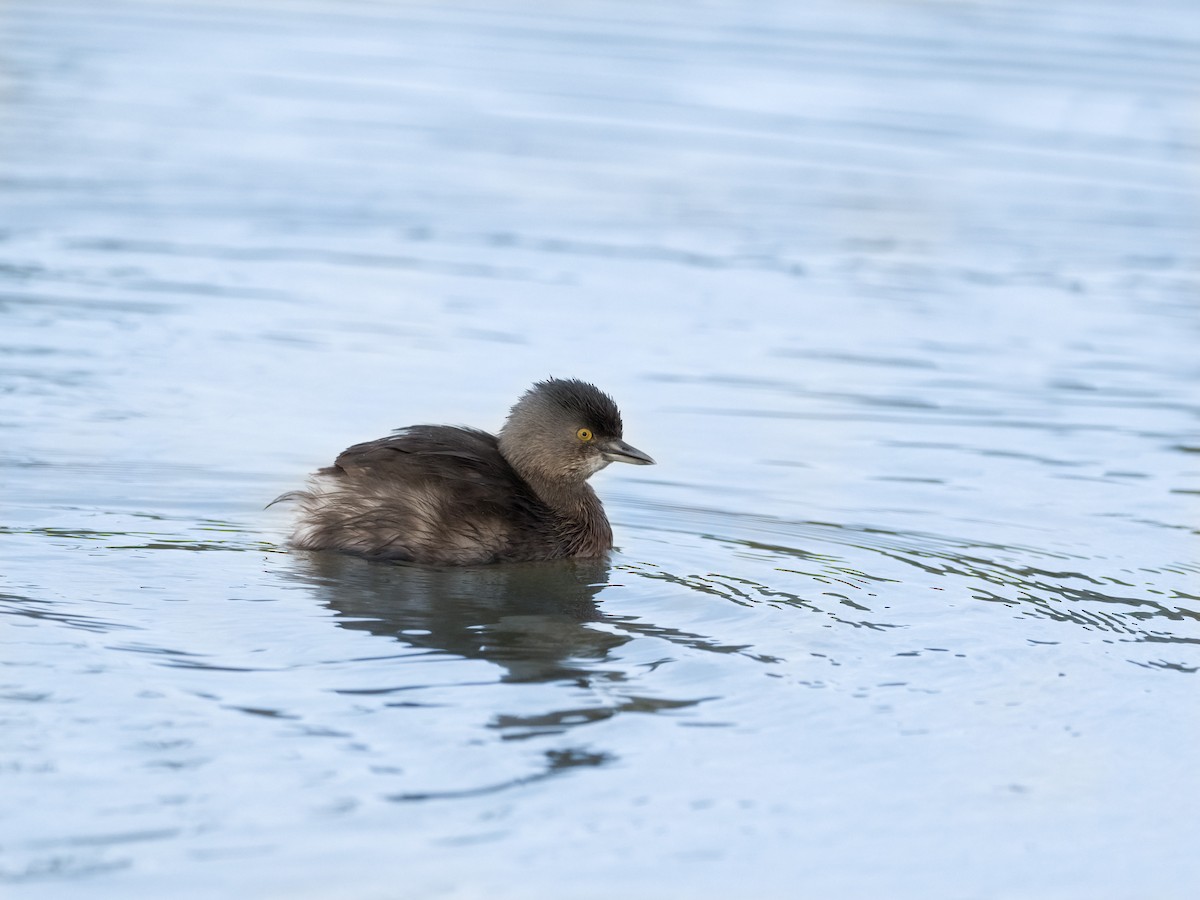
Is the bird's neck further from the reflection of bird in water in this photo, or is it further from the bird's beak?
the bird's beak

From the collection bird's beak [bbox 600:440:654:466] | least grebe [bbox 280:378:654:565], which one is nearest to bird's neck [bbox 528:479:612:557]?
least grebe [bbox 280:378:654:565]

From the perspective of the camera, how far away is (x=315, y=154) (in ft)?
57.2

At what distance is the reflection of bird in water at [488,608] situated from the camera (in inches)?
285

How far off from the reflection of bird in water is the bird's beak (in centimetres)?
49

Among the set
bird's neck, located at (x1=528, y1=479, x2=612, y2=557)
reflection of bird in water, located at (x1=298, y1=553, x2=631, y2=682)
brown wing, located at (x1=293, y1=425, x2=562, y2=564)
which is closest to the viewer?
reflection of bird in water, located at (x1=298, y1=553, x2=631, y2=682)

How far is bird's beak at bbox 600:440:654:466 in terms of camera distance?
29.3 ft

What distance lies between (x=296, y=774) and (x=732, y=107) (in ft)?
49.3

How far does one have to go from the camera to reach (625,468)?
10406 mm

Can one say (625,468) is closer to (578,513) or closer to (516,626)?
(578,513)

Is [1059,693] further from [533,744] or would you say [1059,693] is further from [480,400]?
[480,400]

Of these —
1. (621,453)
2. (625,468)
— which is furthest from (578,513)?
(625,468)

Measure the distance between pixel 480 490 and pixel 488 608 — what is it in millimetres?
840

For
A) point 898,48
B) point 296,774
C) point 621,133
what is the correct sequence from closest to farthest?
point 296,774, point 621,133, point 898,48

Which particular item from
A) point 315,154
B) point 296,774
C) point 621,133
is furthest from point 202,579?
point 621,133
